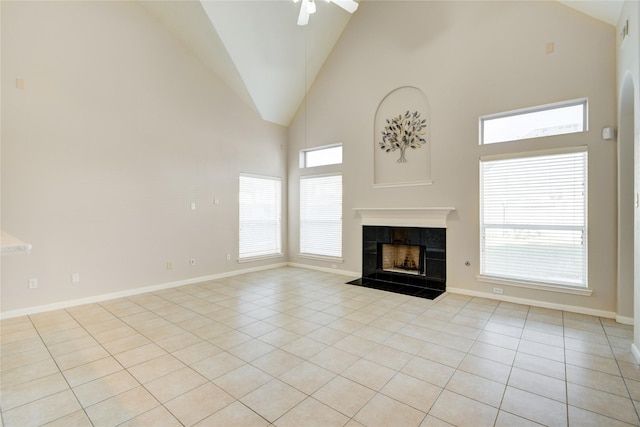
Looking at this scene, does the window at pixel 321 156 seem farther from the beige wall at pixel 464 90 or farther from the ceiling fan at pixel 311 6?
the ceiling fan at pixel 311 6

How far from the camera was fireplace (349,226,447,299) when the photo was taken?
16.2 feet

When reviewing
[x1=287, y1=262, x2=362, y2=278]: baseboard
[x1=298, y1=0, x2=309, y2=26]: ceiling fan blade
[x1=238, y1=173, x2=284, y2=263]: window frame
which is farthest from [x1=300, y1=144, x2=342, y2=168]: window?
[x1=298, y1=0, x2=309, y2=26]: ceiling fan blade

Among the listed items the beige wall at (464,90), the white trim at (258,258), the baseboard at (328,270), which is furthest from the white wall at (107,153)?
the beige wall at (464,90)

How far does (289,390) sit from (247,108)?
17.9 feet

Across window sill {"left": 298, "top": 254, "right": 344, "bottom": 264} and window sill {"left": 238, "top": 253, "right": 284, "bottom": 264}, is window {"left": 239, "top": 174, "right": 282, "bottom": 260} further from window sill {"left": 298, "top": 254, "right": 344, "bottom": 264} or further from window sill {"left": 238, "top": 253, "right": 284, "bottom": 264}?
window sill {"left": 298, "top": 254, "right": 344, "bottom": 264}

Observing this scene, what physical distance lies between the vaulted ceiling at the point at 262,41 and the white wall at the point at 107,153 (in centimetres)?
35

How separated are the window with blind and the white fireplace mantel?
0.59 m

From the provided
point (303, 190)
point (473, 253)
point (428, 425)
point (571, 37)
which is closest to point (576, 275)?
point (473, 253)

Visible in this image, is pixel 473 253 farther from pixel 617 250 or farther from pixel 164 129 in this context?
pixel 164 129

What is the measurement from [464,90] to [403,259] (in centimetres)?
304

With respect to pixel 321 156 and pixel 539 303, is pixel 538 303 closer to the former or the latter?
pixel 539 303

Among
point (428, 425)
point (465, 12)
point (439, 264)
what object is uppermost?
point (465, 12)

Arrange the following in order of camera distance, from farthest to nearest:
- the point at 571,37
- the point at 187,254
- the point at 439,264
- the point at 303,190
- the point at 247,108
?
the point at 303,190, the point at 247,108, the point at 187,254, the point at 439,264, the point at 571,37

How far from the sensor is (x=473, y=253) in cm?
463
